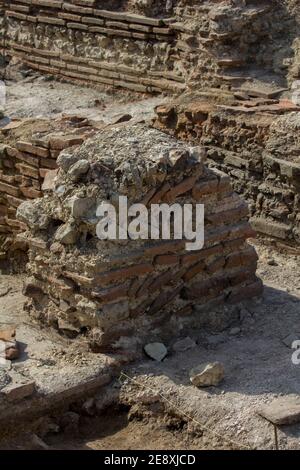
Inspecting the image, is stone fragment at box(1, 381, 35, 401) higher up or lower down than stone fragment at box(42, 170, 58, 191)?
lower down

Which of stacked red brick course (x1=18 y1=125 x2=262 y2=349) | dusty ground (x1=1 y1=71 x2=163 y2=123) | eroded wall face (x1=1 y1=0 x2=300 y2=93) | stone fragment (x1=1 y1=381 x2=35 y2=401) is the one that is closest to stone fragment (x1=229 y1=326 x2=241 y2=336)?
stacked red brick course (x1=18 y1=125 x2=262 y2=349)

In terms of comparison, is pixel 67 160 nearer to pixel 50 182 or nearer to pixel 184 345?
pixel 50 182

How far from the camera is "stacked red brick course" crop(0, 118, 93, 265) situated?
7.12m

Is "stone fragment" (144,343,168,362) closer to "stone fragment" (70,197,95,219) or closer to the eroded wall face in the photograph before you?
"stone fragment" (70,197,95,219)

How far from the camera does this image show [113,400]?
5.34 meters

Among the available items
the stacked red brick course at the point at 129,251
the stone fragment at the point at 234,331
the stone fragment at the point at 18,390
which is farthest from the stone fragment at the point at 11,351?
the stone fragment at the point at 234,331

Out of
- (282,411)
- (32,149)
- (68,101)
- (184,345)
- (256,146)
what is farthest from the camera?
(68,101)

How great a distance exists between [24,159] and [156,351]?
2.29 m

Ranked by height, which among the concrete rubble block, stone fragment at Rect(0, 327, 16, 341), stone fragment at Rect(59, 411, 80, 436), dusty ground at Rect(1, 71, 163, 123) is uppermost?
the concrete rubble block

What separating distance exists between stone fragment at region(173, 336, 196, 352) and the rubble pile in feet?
5.34

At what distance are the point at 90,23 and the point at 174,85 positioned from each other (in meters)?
1.38

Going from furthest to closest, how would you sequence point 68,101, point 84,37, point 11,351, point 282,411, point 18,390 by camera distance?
point 84,37 → point 68,101 → point 11,351 → point 18,390 → point 282,411

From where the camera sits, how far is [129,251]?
5.58 m

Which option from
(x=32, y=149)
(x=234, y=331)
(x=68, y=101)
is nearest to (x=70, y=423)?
(x=234, y=331)
